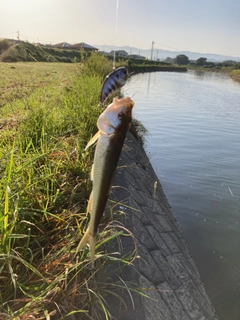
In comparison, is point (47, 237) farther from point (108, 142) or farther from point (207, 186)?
point (207, 186)

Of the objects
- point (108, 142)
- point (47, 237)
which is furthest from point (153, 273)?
point (108, 142)

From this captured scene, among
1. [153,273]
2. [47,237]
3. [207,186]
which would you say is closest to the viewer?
[47,237]

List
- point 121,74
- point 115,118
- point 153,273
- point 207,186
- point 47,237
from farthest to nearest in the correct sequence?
point 207,186, point 121,74, point 153,273, point 47,237, point 115,118

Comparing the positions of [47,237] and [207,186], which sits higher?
[47,237]

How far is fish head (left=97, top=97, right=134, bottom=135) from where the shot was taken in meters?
1.21

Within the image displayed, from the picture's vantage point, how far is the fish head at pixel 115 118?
3.98ft

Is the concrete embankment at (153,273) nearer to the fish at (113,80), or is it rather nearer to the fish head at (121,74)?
the fish at (113,80)

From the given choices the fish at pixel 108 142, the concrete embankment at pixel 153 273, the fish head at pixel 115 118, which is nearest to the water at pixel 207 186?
the concrete embankment at pixel 153 273

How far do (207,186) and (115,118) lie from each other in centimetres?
693

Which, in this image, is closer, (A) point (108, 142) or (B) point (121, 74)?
(A) point (108, 142)

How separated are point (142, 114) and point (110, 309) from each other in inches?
560

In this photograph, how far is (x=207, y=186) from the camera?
7672mm

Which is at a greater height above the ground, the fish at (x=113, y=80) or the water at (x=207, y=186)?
the fish at (x=113, y=80)

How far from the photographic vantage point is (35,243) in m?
2.32
